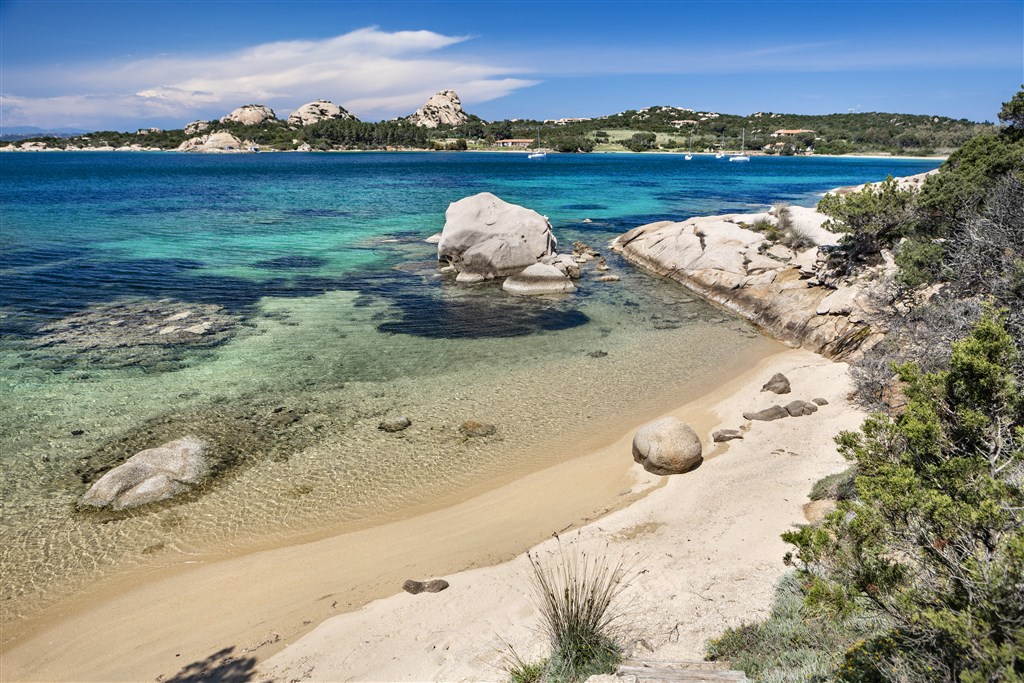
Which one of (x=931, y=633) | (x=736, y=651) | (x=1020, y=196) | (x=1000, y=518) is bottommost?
(x=736, y=651)

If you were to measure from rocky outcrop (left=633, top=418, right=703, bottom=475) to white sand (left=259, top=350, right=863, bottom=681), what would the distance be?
321 millimetres

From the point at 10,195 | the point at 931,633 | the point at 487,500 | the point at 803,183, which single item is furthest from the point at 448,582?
the point at 803,183

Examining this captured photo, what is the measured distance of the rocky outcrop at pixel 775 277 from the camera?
19.9 meters

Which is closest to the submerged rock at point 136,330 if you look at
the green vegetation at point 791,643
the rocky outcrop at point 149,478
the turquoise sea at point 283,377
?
the turquoise sea at point 283,377

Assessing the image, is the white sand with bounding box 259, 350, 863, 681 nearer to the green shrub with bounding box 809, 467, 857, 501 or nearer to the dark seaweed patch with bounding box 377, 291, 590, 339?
the green shrub with bounding box 809, 467, 857, 501

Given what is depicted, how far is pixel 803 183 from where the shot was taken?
3610 inches

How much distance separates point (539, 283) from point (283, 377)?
49.7 feet

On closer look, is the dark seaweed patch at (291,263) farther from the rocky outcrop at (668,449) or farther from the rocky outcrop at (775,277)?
the rocky outcrop at (668,449)

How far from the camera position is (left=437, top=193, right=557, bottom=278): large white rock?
32.3 m

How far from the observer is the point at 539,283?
29531 mm

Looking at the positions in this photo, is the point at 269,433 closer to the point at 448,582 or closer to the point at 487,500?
the point at 487,500

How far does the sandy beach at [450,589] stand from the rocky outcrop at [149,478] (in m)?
2.47

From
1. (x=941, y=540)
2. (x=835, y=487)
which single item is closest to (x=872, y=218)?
(x=835, y=487)

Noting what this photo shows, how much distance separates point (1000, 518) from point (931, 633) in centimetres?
118
